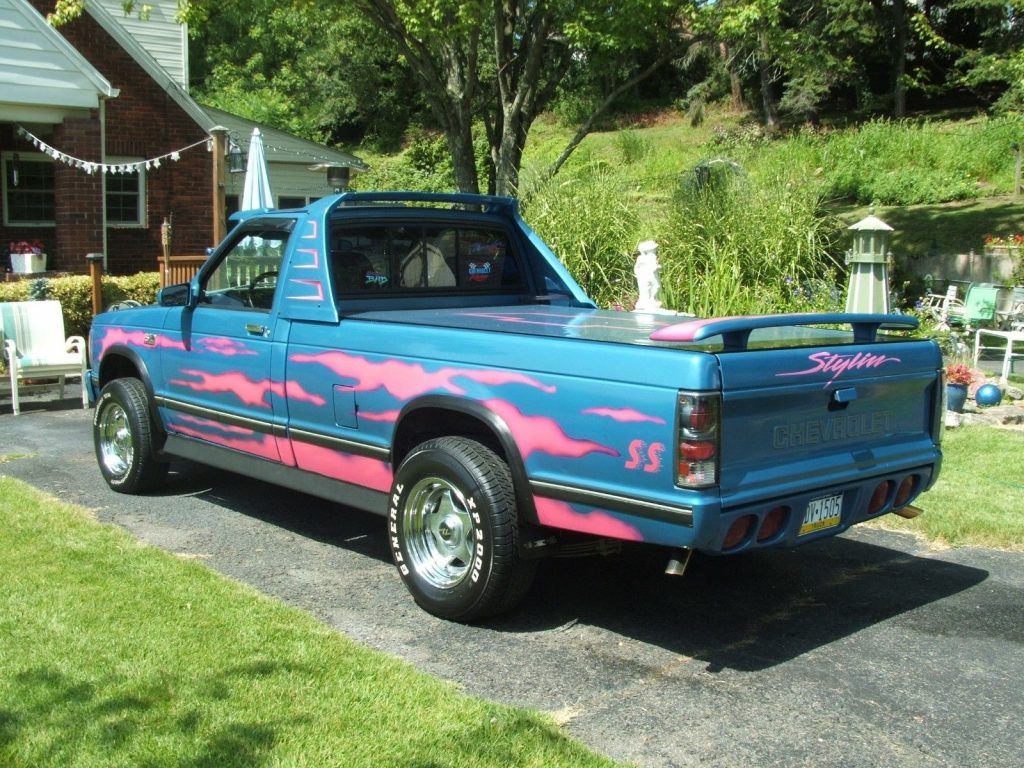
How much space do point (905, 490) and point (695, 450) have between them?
155 centimetres

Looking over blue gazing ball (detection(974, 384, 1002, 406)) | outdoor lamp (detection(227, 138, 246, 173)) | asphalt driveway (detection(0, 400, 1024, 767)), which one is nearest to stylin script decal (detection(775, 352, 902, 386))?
asphalt driveway (detection(0, 400, 1024, 767))

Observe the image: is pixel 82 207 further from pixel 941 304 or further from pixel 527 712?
pixel 527 712

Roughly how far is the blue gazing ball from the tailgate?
5530mm

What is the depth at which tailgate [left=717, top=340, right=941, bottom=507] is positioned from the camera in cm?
412

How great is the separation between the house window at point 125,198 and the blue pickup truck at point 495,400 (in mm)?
13390

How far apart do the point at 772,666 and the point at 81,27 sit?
17951mm

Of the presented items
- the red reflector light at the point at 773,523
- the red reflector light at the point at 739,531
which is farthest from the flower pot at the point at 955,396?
the red reflector light at the point at 739,531

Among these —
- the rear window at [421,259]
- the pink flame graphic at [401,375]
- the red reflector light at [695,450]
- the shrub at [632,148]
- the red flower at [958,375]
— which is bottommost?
the red flower at [958,375]

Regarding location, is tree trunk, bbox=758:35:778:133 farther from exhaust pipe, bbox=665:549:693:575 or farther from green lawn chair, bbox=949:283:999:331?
exhaust pipe, bbox=665:549:693:575

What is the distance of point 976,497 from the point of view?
7.11 m

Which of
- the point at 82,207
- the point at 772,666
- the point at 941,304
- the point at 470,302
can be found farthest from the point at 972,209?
the point at 772,666

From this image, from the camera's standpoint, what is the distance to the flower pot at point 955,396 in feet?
31.5

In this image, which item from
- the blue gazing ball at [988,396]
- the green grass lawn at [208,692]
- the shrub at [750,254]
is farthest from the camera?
the shrub at [750,254]

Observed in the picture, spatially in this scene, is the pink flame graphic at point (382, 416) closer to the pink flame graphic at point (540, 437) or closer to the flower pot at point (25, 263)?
the pink flame graphic at point (540, 437)
